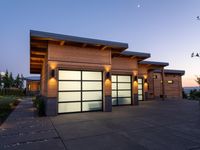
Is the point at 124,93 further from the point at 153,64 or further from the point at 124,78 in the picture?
the point at 153,64

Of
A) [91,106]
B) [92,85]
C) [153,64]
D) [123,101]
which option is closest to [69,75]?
[92,85]

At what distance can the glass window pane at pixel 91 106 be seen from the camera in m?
9.65

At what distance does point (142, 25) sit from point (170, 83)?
10374 mm

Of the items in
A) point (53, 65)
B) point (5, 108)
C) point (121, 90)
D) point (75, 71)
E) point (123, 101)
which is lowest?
point (5, 108)

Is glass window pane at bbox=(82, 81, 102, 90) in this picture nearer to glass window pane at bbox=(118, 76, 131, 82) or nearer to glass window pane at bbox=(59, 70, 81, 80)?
glass window pane at bbox=(59, 70, 81, 80)

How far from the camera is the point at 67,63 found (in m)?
9.03

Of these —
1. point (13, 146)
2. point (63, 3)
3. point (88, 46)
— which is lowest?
point (13, 146)

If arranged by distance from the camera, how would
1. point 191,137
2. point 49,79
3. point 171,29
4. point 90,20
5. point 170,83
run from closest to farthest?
point 191,137 → point 49,79 → point 171,29 → point 90,20 → point 170,83

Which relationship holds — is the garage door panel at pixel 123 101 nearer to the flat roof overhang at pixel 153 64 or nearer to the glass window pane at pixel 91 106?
the glass window pane at pixel 91 106

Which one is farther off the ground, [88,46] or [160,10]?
[160,10]

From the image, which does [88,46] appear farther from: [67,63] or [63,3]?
[63,3]

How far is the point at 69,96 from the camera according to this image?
9250mm

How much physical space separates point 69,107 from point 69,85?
4.53 ft

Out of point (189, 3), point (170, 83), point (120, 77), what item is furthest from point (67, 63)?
point (170, 83)
